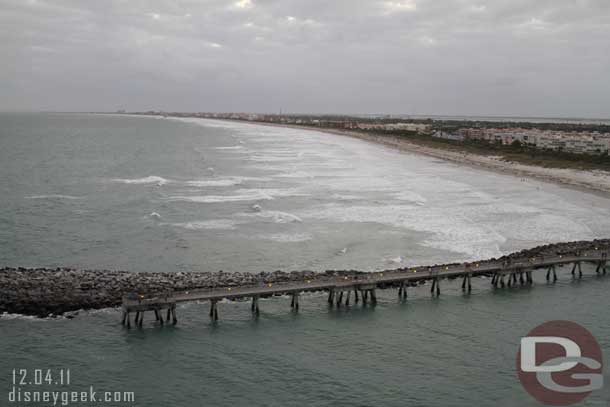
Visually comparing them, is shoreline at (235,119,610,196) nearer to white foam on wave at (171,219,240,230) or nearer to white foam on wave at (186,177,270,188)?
white foam on wave at (186,177,270,188)

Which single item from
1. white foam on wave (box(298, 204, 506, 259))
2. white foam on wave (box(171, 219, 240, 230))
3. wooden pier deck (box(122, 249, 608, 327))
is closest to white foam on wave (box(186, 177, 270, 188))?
white foam on wave (box(298, 204, 506, 259))

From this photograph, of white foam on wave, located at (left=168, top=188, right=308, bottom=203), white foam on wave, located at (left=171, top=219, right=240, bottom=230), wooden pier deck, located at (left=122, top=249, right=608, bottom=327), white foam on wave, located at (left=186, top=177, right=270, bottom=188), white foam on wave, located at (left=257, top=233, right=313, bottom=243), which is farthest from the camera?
white foam on wave, located at (left=186, top=177, right=270, bottom=188)

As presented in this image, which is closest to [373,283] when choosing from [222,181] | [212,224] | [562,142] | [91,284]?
[91,284]

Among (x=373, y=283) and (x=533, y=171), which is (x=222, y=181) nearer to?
(x=373, y=283)

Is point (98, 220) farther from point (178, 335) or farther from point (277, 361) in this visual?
point (277, 361)

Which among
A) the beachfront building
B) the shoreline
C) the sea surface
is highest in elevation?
the beachfront building

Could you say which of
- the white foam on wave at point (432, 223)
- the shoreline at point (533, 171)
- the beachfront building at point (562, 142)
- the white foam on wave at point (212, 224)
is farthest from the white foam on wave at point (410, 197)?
the beachfront building at point (562, 142)

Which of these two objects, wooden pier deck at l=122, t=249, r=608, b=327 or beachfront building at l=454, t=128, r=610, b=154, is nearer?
wooden pier deck at l=122, t=249, r=608, b=327
